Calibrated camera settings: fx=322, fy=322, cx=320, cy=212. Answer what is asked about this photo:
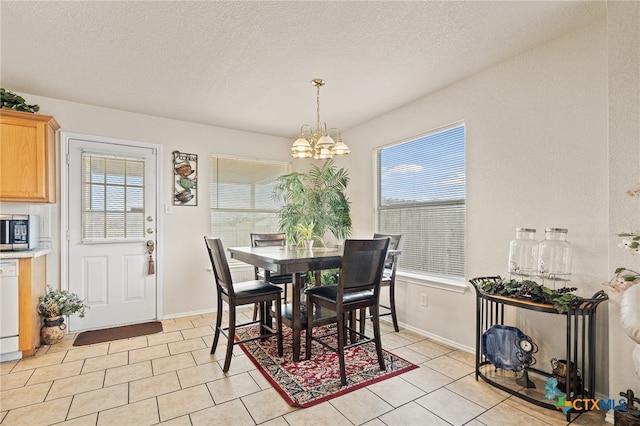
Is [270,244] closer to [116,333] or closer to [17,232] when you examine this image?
[116,333]

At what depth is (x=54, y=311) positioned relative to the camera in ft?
10.1

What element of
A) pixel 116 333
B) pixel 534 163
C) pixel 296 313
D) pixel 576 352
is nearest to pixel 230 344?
pixel 296 313

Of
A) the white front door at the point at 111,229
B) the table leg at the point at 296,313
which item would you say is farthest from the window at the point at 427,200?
the white front door at the point at 111,229

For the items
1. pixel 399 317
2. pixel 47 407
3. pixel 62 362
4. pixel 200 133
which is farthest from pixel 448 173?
pixel 62 362

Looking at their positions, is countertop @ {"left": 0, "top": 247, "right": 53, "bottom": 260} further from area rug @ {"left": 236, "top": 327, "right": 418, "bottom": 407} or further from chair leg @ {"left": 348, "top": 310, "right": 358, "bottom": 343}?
chair leg @ {"left": 348, "top": 310, "right": 358, "bottom": 343}

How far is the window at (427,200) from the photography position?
3090 millimetres

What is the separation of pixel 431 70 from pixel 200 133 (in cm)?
290

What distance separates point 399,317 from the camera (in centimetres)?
355

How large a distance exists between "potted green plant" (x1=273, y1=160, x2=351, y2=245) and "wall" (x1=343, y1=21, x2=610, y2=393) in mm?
1329

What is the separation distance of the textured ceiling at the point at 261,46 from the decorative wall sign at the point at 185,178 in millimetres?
802

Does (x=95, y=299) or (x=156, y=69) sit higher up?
(x=156, y=69)

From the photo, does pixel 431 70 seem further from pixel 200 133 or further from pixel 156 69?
pixel 200 133

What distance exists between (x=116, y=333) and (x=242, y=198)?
213cm

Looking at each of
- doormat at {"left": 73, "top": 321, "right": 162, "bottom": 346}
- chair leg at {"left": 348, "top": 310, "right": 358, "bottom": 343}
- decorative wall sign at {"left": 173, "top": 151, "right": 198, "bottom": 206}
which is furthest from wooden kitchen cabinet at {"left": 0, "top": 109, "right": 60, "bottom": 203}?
chair leg at {"left": 348, "top": 310, "right": 358, "bottom": 343}
